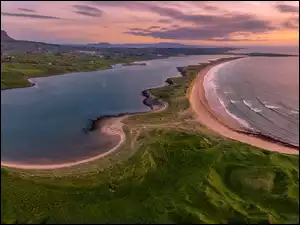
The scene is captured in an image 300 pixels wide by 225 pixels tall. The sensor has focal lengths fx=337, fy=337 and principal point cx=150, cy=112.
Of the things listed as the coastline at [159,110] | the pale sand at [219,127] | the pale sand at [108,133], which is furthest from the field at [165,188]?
the pale sand at [219,127]

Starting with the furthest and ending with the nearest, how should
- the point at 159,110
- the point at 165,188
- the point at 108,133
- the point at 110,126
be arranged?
the point at 159,110 → the point at 110,126 → the point at 108,133 → the point at 165,188

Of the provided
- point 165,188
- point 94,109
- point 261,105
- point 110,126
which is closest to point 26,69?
point 94,109

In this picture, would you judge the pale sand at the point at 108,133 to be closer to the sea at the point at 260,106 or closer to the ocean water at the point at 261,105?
the ocean water at the point at 261,105

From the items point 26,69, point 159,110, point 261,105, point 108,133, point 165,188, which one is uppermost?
point 26,69

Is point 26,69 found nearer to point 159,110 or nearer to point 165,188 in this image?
point 159,110

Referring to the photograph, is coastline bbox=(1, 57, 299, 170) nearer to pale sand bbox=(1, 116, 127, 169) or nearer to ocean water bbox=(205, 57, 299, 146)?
pale sand bbox=(1, 116, 127, 169)

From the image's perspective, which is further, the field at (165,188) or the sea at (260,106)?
the sea at (260,106)

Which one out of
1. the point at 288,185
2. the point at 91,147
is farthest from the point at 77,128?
the point at 288,185

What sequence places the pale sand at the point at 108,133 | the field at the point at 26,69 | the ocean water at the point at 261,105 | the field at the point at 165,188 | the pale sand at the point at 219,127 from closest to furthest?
the field at the point at 165,188
the pale sand at the point at 108,133
the pale sand at the point at 219,127
the ocean water at the point at 261,105
the field at the point at 26,69
